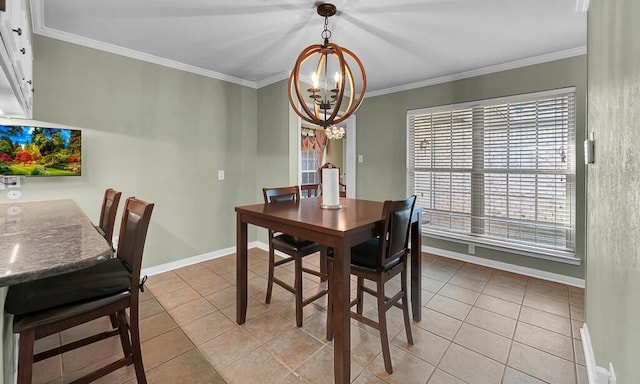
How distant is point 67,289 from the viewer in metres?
1.21

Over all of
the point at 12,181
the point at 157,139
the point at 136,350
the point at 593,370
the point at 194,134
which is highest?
the point at 194,134

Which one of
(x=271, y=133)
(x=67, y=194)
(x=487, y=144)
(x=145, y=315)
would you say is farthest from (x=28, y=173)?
(x=487, y=144)

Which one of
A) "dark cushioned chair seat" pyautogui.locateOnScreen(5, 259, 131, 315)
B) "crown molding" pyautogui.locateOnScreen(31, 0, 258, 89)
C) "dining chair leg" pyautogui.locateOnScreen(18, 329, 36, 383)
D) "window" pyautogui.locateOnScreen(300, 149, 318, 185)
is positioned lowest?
"dining chair leg" pyautogui.locateOnScreen(18, 329, 36, 383)

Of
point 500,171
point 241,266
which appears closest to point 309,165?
point 500,171

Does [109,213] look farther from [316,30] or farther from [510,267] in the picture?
[510,267]

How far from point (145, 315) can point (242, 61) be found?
271 centimetres

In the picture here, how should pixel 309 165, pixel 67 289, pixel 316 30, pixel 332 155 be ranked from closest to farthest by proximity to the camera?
pixel 67 289, pixel 316 30, pixel 309 165, pixel 332 155

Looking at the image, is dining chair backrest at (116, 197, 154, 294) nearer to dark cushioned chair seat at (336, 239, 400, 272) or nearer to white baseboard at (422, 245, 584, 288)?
dark cushioned chair seat at (336, 239, 400, 272)

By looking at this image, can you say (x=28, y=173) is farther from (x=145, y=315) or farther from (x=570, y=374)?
(x=570, y=374)

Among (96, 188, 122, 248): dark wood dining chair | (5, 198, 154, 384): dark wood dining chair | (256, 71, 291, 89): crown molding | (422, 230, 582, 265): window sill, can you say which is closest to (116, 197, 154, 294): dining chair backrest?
(5, 198, 154, 384): dark wood dining chair

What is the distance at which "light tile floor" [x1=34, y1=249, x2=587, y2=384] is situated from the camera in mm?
1640

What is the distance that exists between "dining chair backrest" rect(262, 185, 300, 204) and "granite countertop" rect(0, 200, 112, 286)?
1213 millimetres

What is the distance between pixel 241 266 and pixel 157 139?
1.94m

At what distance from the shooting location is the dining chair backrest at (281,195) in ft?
7.88
